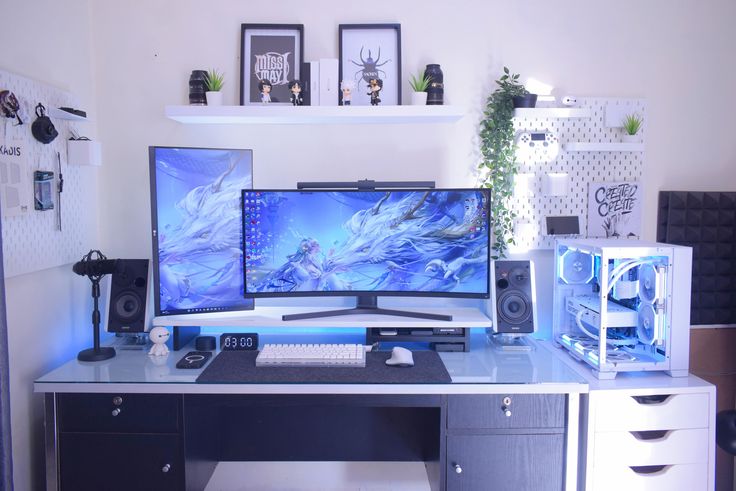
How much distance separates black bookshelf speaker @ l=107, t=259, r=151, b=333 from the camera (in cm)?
221

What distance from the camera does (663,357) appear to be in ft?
6.50

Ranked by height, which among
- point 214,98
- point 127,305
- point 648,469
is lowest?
point 648,469

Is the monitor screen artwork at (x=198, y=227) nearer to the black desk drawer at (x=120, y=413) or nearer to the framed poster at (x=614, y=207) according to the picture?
the black desk drawer at (x=120, y=413)

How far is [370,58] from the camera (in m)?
2.38

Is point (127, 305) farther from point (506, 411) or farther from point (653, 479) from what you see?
point (653, 479)

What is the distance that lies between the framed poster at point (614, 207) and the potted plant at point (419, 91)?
0.87m

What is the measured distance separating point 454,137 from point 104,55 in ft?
5.26

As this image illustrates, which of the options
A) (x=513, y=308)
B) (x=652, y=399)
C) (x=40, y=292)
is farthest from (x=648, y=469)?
(x=40, y=292)

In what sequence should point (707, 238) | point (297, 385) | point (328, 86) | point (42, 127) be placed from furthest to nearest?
point (707, 238) < point (328, 86) < point (42, 127) < point (297, 385)

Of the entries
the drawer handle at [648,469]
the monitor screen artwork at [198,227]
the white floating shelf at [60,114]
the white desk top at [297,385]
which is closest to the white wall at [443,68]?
the monitor screen artwork at [198,227]

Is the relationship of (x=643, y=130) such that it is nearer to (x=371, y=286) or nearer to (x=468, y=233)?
(x=468, y=233)

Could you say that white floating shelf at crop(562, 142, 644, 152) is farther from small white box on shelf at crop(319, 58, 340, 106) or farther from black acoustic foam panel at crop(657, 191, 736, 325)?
small white box on shelf at crop(319, 58, 340, 106)

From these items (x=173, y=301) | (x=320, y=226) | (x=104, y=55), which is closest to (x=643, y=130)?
(x=320, y=226)

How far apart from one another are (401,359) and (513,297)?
0.58 metres
